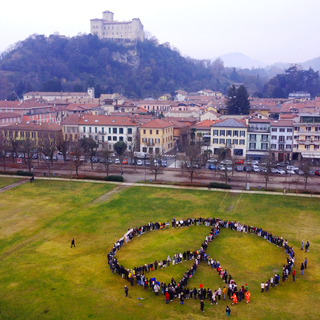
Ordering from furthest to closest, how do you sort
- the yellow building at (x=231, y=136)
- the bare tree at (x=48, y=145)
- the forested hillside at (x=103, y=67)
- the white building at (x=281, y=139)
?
the forested hillside at (x=103, y=67)
the yellow building at (x=231, y=136)
the white building at (x=281, y=139)
the bare tree at (x=48, y=145)

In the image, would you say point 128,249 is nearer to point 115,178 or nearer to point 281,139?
point 115,178

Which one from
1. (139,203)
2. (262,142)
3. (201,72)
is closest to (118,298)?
(139,203)

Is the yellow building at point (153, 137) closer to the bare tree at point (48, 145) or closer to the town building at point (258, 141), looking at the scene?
the town building at point (258, 141)

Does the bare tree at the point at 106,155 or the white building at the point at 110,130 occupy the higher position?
the white building at the point at 110,130

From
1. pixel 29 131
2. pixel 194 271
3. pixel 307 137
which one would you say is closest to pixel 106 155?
pixel 29 131

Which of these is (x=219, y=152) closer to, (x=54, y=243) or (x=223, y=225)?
(x=223, y=225)

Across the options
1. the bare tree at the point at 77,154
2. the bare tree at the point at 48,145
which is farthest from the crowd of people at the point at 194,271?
the bare tree at the point at 48,145

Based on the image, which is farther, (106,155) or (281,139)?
(281,139)
